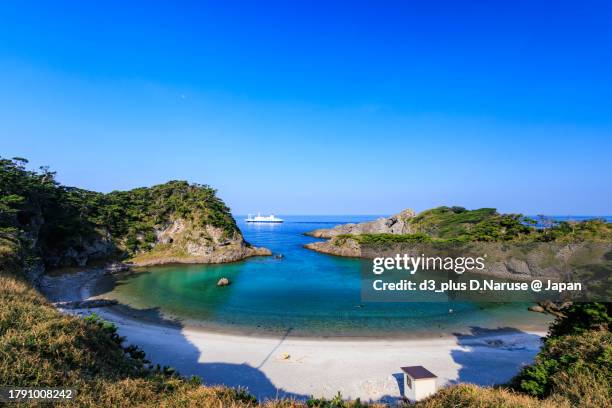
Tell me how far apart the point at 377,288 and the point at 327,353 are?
655 inches

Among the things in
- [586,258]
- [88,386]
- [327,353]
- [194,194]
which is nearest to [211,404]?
[88,386]

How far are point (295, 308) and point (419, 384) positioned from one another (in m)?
19.4

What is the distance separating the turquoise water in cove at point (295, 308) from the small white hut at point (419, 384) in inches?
427

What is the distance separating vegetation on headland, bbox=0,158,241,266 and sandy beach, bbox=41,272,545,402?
18.8 metres

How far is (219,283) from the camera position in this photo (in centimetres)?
3934

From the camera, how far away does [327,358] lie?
60.3 ft

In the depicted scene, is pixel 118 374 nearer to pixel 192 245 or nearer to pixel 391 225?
pixel 192 245

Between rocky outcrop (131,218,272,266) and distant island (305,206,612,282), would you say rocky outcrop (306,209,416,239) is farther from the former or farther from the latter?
rocky outcrop (131,218,272,266)

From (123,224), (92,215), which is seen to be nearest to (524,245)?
(123,224)

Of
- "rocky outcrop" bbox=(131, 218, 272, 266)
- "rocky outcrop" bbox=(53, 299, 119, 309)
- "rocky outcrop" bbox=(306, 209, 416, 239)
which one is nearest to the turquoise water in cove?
"rocky outcrop" bbox=(53, 299, 119, 309)

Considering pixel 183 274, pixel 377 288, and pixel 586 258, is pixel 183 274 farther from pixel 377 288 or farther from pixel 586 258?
pixel 586 258

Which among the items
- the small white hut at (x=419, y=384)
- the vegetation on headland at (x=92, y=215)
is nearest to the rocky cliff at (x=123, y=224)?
the vegetation on headland at (x=92, y=215)

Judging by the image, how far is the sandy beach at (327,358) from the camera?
15109 mm

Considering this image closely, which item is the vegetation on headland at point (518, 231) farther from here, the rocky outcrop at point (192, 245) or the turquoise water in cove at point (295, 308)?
the rocky outcrop at point (192, 245)
